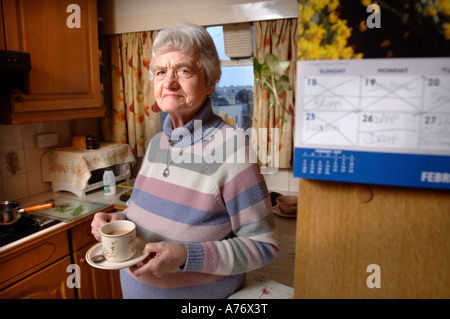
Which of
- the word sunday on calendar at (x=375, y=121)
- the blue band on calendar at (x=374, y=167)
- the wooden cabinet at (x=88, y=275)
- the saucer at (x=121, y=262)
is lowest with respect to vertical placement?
the wooden cabinet at (x=88, y=275)

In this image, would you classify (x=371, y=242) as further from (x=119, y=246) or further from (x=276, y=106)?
(x=276, y=106)

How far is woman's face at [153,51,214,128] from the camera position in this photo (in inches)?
37.5

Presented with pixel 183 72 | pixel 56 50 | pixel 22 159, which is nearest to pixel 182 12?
pixel 56 50

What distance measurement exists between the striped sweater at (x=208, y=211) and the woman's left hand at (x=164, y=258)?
2 centimetres

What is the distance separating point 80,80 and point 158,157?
54.9 inches

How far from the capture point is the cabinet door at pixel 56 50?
1722mm

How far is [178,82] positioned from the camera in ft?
3.13

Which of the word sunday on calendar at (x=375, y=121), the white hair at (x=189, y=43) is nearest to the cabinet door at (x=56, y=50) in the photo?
the white hair at (x=189, y=43)

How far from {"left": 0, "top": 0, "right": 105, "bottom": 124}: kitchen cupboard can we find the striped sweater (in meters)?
1.24

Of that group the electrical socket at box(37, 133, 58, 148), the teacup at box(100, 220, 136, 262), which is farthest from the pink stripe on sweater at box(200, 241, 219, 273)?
the electrical socket at box(37, 133, 58, 148)

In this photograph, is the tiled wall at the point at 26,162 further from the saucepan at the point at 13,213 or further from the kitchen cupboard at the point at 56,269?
the kitchen cupboard at the point at 56,269

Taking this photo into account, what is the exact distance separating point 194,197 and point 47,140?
1.80 metres

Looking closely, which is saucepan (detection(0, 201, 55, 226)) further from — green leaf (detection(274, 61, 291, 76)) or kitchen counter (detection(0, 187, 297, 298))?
green leaf (detection(274, 61, 291, 76))
